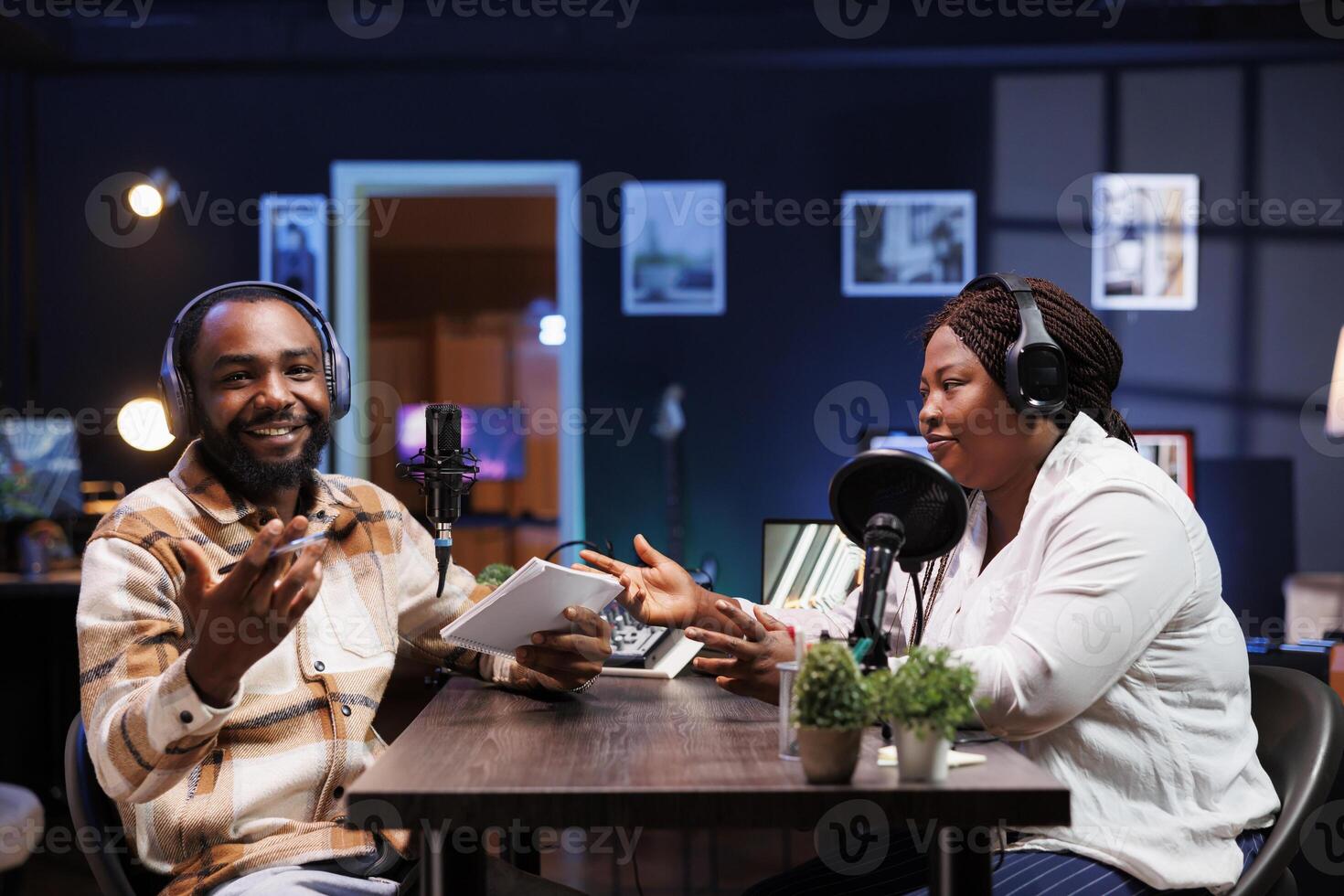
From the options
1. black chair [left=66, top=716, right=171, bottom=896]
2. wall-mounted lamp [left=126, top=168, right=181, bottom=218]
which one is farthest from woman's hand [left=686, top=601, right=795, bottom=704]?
wall-mounted lamp [left=126, top=168, right=181, bottom=218]

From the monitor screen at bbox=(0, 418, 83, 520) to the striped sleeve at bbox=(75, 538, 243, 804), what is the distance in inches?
122

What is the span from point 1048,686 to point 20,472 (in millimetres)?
4113

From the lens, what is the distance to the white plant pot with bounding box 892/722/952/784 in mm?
1288

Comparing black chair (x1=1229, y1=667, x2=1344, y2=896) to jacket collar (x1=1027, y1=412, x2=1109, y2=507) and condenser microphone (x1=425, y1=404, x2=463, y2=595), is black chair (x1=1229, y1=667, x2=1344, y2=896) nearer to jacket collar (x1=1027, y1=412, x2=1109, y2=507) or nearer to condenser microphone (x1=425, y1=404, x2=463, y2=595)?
jacket collar (x1=1027, y1=412, x2=1109, y2=507)

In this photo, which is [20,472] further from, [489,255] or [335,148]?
[489,255]

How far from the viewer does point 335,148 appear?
16.0 ft

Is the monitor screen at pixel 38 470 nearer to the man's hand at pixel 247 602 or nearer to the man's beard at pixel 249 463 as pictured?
the man's beard at pixel 249 463

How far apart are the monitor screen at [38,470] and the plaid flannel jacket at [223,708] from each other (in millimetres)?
2944

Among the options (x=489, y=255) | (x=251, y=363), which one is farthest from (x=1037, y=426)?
(x=489, y=255)

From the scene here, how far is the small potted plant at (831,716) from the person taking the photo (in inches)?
50.2

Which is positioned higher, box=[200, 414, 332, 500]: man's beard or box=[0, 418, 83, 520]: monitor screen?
box=[200, 414, 332, 500]: man's beard

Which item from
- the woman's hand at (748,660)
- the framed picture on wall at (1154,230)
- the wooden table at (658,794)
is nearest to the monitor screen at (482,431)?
the framed picture on wall at (1154,230)

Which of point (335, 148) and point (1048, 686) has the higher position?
point (335, 148)

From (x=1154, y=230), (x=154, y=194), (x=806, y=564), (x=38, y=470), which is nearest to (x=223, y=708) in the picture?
(x=806, y=564)
